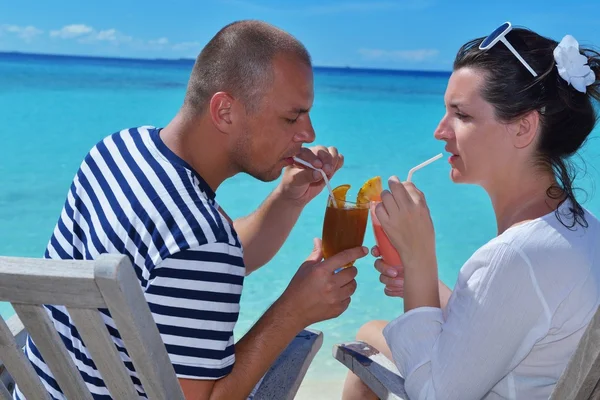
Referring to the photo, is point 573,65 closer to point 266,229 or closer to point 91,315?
→ point 266,229

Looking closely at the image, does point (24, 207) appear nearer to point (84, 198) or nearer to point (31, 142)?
point (31, 142)

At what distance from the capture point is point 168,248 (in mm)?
1542

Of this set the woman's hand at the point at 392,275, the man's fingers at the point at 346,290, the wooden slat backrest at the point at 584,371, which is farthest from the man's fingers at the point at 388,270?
the wooden slat backrest at the point at 584,371

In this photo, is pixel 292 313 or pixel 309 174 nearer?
pixel 292 313

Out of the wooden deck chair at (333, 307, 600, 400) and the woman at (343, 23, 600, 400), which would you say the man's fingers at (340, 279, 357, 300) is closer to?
the woman at (343, 23, 600, 400)

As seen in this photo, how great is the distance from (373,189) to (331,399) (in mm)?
2017

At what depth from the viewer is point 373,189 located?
6.82ft

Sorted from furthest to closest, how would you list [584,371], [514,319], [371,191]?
[371,191] < [514,319] < [584,371]

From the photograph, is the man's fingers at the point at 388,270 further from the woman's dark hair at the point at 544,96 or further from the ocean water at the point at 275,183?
the ocean water at the point at 275,183

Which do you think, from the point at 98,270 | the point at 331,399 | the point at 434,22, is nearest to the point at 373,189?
the point at 98,270

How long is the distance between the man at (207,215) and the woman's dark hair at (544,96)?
21.2 inches

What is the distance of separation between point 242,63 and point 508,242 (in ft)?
3.00

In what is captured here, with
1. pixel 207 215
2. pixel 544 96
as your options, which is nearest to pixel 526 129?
pixel 544 96

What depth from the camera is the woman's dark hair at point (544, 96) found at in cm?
196
